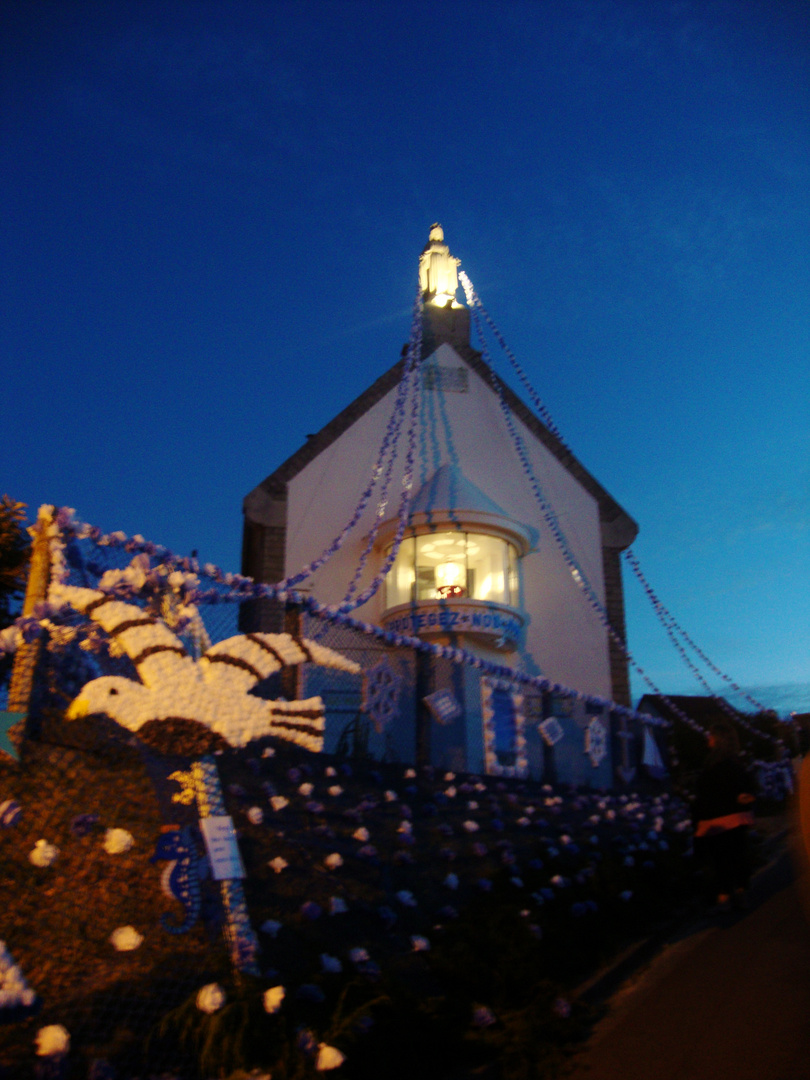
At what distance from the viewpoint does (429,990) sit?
17.6ft

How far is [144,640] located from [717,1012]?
4.20m

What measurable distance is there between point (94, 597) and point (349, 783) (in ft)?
10.7

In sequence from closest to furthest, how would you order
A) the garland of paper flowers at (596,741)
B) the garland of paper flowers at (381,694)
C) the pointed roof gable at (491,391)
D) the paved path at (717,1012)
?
the paved path at (717,1012) < the garland of paper flowers at (381,694) < the garland of paper flowers at (596,741) < the pointed roof gable at (491,391)

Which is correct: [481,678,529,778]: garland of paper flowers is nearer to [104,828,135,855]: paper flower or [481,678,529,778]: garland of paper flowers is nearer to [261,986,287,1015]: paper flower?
[104,828,135,855]: paper flower

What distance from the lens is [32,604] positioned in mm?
5855

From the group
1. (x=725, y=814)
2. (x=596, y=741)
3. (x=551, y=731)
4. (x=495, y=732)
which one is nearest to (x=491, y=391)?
(x=596, y=741)

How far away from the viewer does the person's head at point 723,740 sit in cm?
729

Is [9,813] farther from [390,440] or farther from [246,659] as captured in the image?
[390,440]

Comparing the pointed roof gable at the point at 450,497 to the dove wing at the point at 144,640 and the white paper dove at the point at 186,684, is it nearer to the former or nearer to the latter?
the white paper dove at the point at 186,684

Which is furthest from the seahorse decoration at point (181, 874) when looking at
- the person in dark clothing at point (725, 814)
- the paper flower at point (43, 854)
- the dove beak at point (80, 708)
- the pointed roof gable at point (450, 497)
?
→ the pointed roof gable at point (450, 497)

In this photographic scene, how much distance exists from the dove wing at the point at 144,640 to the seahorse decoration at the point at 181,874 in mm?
962

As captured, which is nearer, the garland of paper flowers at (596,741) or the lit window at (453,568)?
the garland of paper flowers at (596,741)

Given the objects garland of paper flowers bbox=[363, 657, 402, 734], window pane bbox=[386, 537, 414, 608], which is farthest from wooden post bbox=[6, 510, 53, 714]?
window pane bbox=[386, 537, 414, 608]

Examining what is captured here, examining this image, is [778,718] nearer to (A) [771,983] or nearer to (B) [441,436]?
(B) [441,436]
